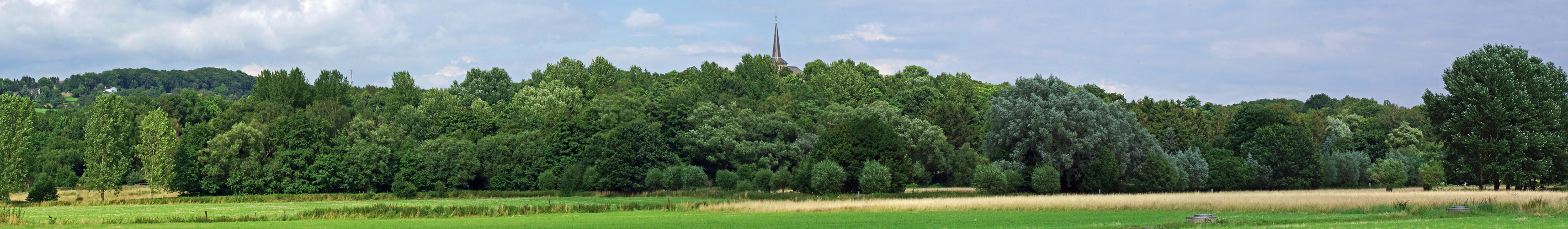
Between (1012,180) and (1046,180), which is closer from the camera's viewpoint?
(1046,180)

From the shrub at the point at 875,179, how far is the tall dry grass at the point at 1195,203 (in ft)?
28.2

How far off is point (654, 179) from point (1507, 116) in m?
54.6

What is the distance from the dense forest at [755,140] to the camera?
57312 mm

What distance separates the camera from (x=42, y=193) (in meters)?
62.2

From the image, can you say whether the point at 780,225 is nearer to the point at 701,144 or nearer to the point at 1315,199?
the point at 1315,199

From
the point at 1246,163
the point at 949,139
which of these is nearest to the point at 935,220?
the point at 1246,163

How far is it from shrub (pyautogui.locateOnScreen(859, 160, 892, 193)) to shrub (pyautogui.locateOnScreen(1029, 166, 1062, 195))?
29.7 feet

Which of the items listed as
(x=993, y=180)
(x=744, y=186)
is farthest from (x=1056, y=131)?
(x=744, y=186)

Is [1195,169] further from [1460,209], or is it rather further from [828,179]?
[1460,209]

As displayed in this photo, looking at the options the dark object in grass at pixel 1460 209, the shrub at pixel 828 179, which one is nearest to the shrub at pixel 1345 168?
the shrub at pixel 828 179

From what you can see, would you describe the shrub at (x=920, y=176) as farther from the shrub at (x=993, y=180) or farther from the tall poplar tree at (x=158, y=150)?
the tall poplar tree at (x=158, y=150)

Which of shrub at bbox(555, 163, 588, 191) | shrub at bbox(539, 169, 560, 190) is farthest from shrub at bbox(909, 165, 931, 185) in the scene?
shrub at bbox(539, 169, 560, 190)

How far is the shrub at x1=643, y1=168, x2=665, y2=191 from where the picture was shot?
242 feet

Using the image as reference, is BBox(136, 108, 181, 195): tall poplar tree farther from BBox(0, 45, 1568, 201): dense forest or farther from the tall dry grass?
the tall dry grass
